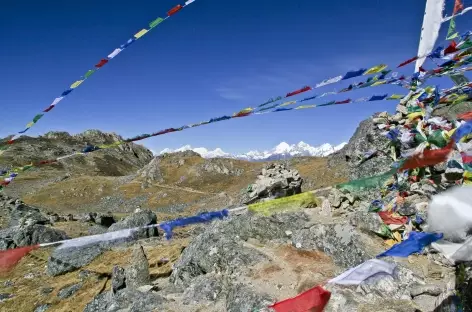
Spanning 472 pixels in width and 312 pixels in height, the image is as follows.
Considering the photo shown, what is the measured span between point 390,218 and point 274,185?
27.3ft

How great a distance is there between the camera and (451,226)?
14.3 ft

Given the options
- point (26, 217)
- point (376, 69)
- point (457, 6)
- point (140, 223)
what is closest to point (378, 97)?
point (376, 69)

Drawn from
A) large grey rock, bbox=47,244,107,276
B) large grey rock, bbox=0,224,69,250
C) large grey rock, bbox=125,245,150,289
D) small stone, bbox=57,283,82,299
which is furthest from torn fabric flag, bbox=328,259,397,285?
large grey rock, bbox=0,224,69,250

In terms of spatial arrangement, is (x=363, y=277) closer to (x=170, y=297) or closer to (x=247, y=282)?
(x=247, y=282)

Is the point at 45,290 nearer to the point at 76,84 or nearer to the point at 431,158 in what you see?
the point at 76,84

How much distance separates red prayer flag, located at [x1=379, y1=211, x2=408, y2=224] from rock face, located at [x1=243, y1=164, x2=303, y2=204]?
25.3 feet

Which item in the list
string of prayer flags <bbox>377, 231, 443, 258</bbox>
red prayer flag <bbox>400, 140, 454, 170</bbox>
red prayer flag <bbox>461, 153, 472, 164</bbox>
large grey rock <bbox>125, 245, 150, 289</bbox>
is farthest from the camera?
large grey rock <bbox>125, 245, 150, 289</bbox>

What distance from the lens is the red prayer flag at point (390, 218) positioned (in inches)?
465

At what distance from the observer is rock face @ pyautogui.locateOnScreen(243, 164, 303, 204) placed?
19.9 metres

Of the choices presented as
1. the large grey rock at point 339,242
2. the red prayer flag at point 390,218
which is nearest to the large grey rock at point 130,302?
the large grey rock at point 339,242

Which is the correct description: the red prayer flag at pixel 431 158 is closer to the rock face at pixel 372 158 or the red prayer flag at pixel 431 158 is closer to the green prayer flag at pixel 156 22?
the green prayer flag at pixel 156 22

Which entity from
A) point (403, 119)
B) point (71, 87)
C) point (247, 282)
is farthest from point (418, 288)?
point (71, 87)

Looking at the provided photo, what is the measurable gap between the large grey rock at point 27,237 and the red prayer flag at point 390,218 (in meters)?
20.4

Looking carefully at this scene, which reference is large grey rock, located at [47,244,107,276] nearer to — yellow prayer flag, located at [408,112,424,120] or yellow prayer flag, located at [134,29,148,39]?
yellow prayer flag, located at [134,29,148,39]
